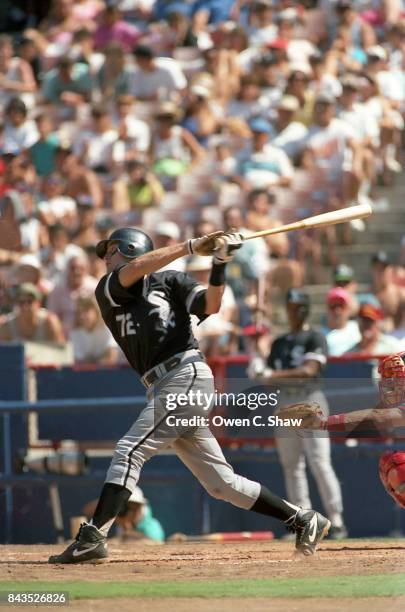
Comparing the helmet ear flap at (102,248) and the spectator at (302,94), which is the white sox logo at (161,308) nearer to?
the helmet ear flap at (102,248)

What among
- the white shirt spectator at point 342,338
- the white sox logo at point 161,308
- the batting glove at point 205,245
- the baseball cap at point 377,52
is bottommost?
the white shirt spectator at point 342,338

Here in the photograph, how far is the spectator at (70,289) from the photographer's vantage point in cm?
1190

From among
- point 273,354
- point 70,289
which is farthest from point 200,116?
point 273,354

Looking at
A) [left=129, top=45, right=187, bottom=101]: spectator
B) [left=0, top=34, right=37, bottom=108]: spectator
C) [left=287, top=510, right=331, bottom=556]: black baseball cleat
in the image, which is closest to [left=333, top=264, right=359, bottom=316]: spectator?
[left=129, top=45, right=187, bottom=101]: spectator

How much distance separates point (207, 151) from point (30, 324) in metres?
3.34

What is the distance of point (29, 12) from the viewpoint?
18969 millimetres

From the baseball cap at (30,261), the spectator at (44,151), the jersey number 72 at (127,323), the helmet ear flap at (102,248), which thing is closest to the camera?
the jersey number 72 at (127,323)

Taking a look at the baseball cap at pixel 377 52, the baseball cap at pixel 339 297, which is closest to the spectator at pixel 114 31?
the baseball cap at pixel 377 52

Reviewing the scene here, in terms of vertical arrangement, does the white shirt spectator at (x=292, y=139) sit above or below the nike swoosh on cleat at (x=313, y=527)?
above

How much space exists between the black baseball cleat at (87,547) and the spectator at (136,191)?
21.6 ft

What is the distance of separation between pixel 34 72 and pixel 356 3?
3905 millimetres

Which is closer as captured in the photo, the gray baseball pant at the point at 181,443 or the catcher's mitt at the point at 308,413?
the gray baseball pant at the point at 181,443

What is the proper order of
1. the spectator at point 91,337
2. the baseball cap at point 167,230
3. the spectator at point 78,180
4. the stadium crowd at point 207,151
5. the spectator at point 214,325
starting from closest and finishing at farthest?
the spectator at point 214,325 → the spectator at point 91,337 → the stadium crowd at point 207,151 → the baseball cap at point 167,230 → the spectator at point 78,180

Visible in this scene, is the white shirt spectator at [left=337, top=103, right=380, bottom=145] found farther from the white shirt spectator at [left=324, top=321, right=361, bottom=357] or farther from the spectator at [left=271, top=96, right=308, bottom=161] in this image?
the white shirt spectator at [left=324, top=321, right=361, bottom=357]
